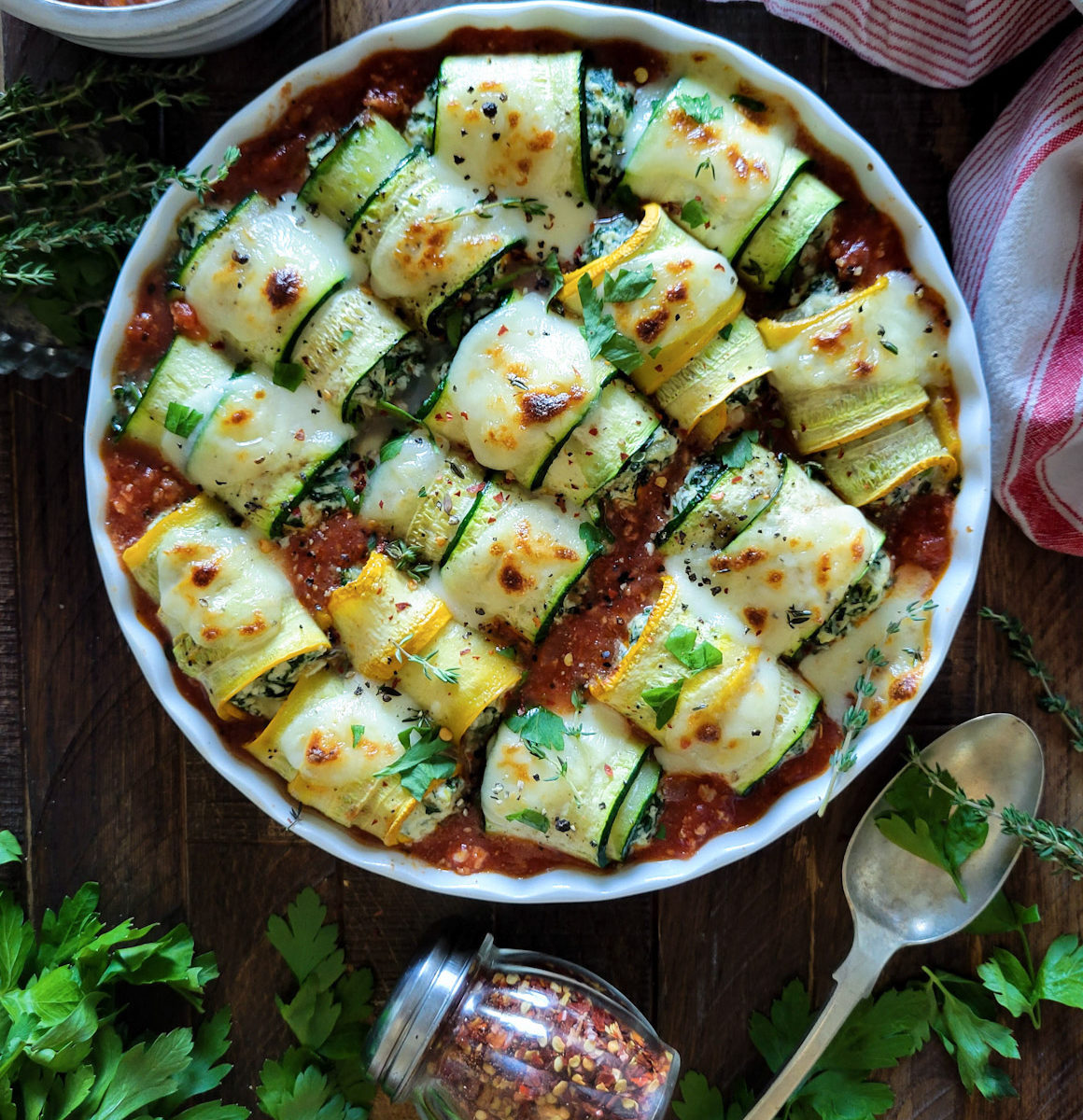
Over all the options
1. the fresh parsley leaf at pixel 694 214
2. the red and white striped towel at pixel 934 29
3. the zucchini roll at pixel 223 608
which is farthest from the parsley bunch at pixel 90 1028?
the red and white striped towel at pixel 934 29

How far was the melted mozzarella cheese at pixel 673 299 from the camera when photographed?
2.30 metres

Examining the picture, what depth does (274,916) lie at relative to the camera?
9.14 ft

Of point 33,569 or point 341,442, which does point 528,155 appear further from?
point 33,569

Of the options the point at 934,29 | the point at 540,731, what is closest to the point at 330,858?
the point at 540,731

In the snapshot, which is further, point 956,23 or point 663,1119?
point 663,1119

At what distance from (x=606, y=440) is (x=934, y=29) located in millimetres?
1291

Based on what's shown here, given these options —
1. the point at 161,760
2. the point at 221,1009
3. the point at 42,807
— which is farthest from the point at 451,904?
the point at 42,807

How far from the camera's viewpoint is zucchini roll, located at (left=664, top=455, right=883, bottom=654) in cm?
235

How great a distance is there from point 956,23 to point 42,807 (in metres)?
3.10

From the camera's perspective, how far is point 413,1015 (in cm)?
259

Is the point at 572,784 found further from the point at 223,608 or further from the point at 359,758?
the point at 223,608

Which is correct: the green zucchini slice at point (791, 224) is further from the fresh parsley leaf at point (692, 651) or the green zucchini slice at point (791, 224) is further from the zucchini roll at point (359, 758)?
the zucchini roll at point (359, 758)

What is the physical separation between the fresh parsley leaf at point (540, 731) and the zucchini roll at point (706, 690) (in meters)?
0.13

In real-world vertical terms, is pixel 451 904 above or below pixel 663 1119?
above
